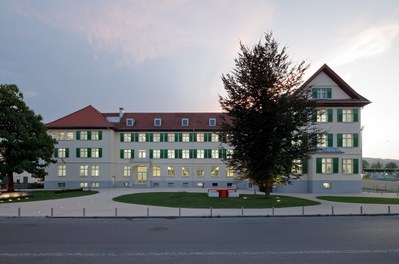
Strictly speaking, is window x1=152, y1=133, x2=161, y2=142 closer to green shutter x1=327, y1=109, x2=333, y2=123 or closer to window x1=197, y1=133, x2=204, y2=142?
window x1=197, y1=133, x2=204, y2=142

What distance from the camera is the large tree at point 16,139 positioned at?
35.2m

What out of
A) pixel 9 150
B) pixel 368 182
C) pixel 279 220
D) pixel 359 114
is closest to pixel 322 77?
pixel 359 114

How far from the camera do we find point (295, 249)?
35.2 ft

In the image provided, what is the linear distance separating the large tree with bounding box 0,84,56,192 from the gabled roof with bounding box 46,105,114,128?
11.1 metres

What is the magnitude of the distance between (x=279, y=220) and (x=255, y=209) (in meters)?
4.48

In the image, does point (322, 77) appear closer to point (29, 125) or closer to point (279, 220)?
point (279, 220)

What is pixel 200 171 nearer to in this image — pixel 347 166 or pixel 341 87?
pixel 347 166

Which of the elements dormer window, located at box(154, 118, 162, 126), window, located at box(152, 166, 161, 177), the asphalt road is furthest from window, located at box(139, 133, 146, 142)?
the asphalt road

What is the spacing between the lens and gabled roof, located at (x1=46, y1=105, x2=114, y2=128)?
161ft

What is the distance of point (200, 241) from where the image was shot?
12.0 m

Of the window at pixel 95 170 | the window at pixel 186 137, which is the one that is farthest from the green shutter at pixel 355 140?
the window at pixel 95 170

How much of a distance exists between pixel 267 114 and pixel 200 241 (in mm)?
18534

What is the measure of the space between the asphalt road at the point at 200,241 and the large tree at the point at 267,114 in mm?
10583

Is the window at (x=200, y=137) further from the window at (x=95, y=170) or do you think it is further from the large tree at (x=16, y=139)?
the large tree at (x=16, y=139)
